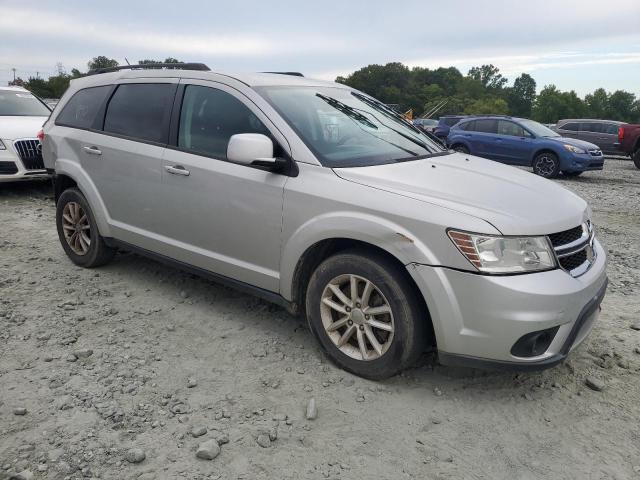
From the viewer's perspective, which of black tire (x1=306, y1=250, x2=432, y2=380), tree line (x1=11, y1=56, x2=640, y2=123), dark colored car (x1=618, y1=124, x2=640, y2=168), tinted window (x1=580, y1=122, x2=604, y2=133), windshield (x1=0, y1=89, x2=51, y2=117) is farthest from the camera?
tree line (x1=11, y1=56, x2=640, y2=123)

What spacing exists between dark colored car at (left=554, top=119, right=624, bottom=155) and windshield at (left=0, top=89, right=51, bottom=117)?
16.0 m

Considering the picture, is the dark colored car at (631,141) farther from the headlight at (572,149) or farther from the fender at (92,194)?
the fender at (92,194)

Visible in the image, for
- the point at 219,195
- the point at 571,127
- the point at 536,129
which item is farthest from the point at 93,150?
the point at 571,127

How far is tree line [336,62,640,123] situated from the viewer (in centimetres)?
8806

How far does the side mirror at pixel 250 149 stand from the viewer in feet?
10.1

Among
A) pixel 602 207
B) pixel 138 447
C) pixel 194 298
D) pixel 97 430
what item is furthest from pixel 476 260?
pixel 602 207

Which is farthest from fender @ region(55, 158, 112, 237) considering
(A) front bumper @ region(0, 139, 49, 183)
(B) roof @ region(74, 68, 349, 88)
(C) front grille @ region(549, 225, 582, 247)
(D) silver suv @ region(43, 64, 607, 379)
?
(A) front bumper @ region(0, 139, 49, 183)

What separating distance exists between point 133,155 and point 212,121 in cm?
80

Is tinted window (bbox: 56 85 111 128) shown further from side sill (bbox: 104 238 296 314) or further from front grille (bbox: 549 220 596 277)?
front grille (bbox: 549 220 596 277)

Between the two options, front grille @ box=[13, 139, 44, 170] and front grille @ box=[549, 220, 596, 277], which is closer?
front grille @ box=[549, 220, 596, 277]

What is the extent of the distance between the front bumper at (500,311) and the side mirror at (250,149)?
1.09 meters

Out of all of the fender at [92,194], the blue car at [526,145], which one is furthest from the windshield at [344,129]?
the blue car at [526,145]

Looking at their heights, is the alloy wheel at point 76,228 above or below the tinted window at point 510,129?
below

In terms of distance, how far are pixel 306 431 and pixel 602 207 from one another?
7724 millimetres
